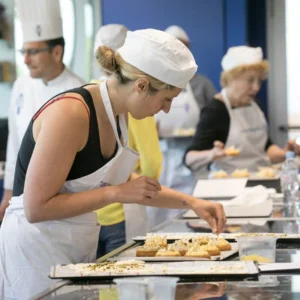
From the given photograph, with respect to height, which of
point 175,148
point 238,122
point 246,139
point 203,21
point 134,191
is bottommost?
point 175,148

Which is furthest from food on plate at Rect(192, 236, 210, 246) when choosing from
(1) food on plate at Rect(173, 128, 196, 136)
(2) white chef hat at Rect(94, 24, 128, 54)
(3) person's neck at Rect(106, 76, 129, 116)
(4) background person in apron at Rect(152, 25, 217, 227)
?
(1) food on plate at Rect(173, 128, 196, 136)

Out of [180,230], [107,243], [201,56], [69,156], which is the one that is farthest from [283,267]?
[201,56]

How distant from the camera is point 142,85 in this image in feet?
7.76

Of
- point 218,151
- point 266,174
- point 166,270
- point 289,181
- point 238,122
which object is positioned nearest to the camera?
point 166,270

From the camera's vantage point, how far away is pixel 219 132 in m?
5.01

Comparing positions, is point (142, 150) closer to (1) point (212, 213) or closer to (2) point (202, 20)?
(1) point (212, 213)

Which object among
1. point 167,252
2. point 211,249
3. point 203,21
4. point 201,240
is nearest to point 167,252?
point 167,252

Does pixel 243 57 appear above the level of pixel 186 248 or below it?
above

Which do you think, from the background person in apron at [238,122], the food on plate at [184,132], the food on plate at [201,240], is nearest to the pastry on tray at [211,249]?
the food on plate at [201,240]

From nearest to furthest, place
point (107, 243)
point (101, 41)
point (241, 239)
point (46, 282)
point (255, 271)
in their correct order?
point (255, 271) < point (241, 239) < point (46, 282) < point (107, 243) < point (101, 41)

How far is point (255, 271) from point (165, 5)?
6.19 meters

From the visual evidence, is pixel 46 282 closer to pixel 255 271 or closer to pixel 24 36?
pixel 255 271

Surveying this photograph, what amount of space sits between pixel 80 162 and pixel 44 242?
0.86ft

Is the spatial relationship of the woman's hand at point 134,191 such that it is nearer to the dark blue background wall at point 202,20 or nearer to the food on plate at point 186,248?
the food on plate at point 186,248
